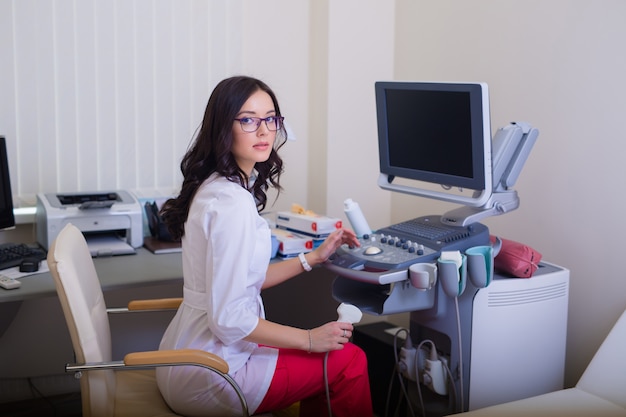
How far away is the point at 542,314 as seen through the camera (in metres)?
2.30

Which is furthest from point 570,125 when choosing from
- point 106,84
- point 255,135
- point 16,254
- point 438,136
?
point 16,254

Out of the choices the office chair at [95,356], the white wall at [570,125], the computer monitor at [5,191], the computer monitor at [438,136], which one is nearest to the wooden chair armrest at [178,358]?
the office chair at [95,356]

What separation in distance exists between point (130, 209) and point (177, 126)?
22.6 inches

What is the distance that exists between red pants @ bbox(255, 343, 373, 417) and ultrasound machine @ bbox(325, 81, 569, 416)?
214 millimetres

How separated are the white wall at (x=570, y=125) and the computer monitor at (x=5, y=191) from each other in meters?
1.81

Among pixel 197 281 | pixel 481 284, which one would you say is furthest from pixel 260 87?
pixel 481 284

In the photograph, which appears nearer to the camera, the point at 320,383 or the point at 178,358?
the point at 178,358

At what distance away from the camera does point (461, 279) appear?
2.13 metres

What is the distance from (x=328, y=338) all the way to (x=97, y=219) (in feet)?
3.97

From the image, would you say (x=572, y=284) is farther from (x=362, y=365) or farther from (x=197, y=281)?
(x=197, y=281)

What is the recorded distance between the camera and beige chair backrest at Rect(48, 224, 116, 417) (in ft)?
5.97

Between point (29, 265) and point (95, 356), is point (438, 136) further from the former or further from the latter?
point (29, 265)

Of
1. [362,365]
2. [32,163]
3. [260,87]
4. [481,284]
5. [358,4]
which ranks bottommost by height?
[362,365]

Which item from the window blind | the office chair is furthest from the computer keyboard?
the office chair
